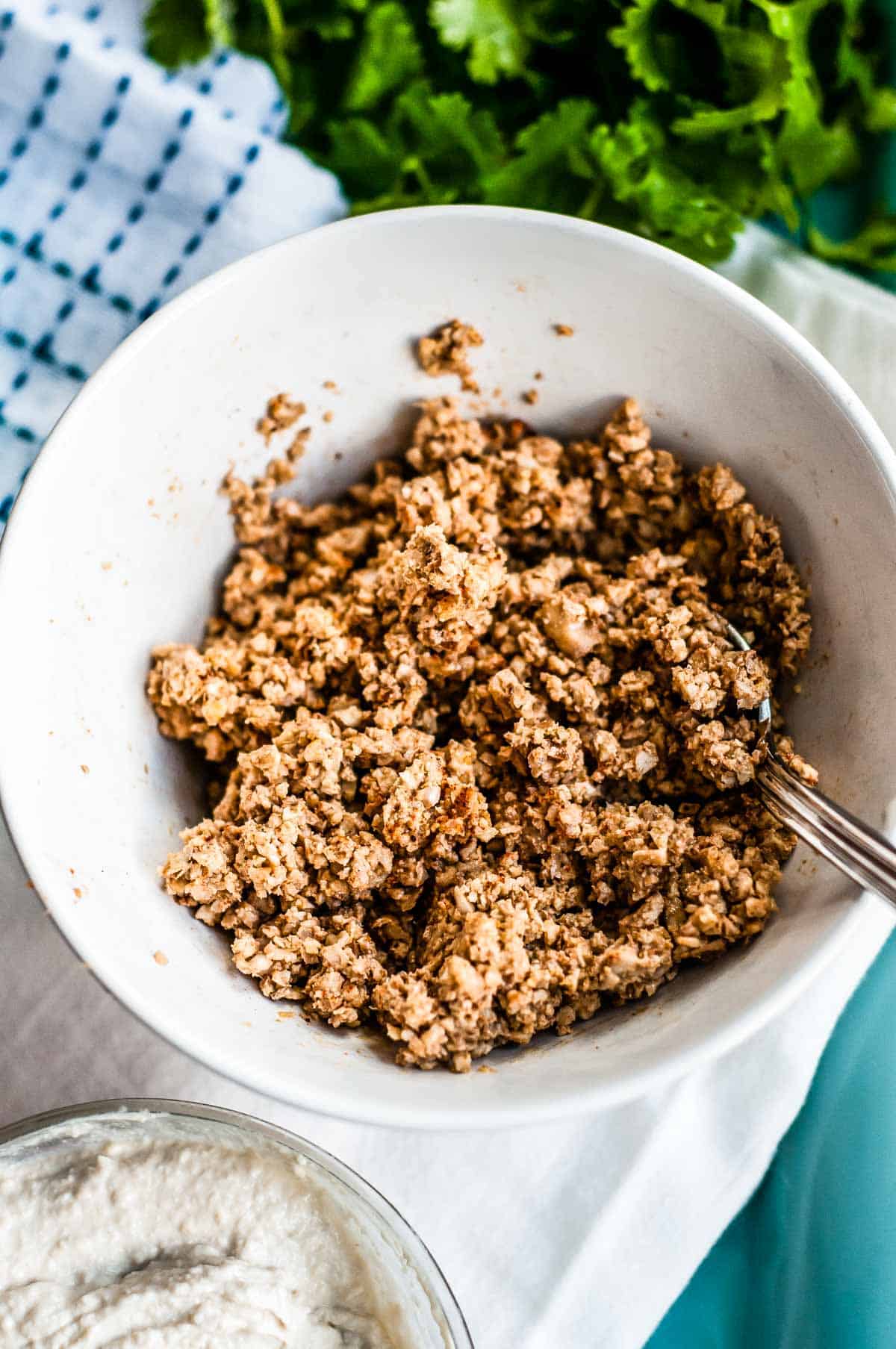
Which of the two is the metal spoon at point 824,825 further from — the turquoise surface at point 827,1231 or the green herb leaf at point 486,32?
the green herb leaf at point 486,32

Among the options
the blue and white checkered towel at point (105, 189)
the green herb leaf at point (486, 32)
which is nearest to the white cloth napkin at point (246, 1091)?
the blue and white checkered towel at point (105, 189)

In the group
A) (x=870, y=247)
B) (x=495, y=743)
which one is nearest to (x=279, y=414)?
(x=495, y=743)

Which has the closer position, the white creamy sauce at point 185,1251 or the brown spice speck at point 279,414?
the white creamy sauce at point 185,1251

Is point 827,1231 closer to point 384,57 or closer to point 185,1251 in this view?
point 185,1251

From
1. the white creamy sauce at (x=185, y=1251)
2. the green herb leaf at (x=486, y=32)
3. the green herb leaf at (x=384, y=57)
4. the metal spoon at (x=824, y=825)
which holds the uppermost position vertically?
the green herb leaf at (x=486, y=32)

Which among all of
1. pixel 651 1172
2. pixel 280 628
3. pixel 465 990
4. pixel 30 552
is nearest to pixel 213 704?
pixel 280 628

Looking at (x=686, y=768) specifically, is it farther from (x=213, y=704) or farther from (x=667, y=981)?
(x=213, y=704)

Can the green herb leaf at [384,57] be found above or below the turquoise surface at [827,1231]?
above
